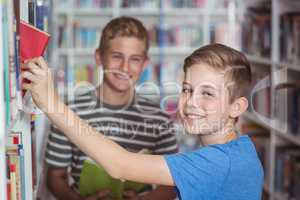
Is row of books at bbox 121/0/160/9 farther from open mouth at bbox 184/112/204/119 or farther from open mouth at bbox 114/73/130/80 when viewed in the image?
open mouth at bbox 184/112/204/119

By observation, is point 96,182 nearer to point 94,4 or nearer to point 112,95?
point 112,95

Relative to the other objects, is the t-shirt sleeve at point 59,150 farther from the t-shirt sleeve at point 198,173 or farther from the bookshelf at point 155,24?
the bookshelf at point 155,24

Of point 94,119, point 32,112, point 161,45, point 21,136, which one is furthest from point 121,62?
point 161,45

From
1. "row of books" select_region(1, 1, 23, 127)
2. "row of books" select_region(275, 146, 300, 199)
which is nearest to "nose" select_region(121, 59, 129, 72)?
"row of books" select_region(1, 1, 23, 127)

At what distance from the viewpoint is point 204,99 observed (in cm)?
143

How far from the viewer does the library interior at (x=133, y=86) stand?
4.20ft

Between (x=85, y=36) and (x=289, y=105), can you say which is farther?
(x=85, y=36)

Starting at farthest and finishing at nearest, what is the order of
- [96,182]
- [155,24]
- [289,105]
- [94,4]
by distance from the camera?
[155,24] < [94,4] < [289,105] < [96,182]

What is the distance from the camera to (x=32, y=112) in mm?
1500

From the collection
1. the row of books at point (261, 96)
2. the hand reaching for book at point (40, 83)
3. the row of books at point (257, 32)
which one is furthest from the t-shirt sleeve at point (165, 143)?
the row of books at point (257, 32)

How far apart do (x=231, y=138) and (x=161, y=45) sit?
3483 mm

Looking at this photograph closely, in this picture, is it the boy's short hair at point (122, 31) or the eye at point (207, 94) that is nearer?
the eye at point (207, 94)

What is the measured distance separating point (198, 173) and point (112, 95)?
0.92 metres

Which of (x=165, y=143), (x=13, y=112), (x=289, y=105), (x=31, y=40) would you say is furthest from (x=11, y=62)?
(x=289, y=105)
